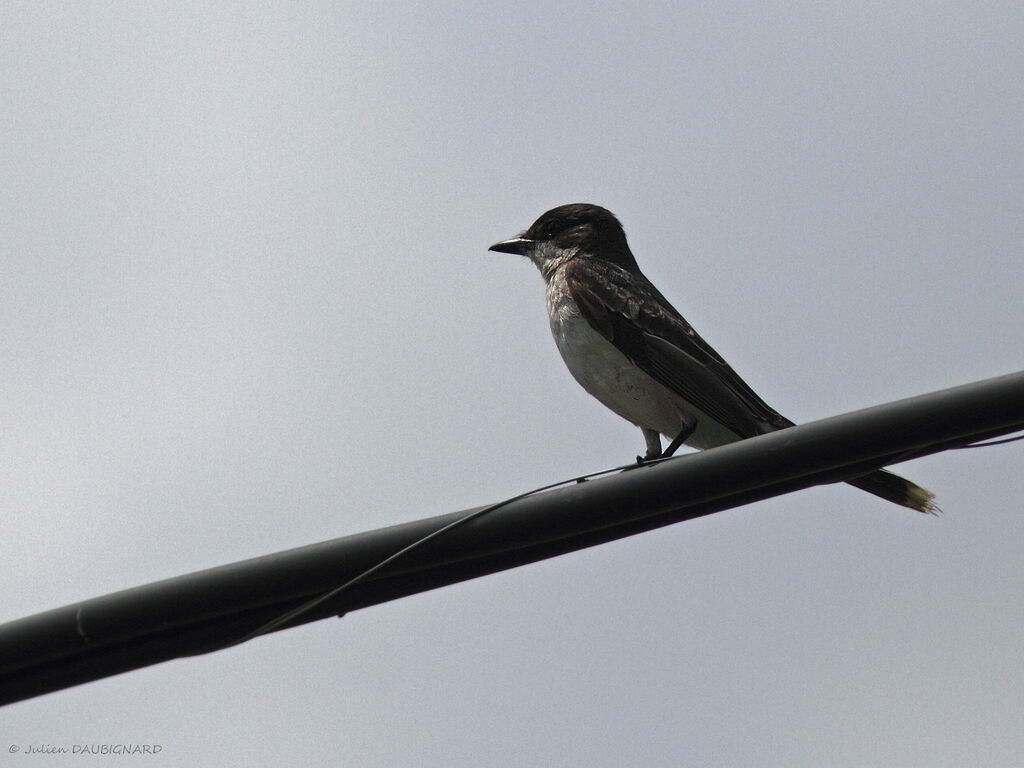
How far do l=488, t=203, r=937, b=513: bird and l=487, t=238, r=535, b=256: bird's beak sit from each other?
743 mm

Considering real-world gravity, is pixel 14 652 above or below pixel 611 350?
below

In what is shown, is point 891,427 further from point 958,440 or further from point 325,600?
point 325,600

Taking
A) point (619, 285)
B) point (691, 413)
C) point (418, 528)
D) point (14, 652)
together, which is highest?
point (619, 285)

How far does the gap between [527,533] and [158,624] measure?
41.2 inches

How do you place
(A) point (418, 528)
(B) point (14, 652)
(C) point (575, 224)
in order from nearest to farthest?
(B) point (14, 652), (A) point (418, 528), (C) point (575, 224)

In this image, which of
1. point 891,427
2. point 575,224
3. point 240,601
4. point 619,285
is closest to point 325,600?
point 240,601

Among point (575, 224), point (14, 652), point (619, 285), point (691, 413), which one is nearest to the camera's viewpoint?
point (14, 652)

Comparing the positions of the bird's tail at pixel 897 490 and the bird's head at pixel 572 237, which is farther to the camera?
the bird's head at pixel 572 237

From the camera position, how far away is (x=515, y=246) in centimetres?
966

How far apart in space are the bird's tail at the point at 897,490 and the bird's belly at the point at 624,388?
1004mm

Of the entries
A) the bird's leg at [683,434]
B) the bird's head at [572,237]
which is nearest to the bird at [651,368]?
the bird's leg at [683,434]

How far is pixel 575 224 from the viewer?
31.6 ft

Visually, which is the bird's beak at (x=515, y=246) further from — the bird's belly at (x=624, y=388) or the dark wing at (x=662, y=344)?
the bird's belly at (x=624, y=388)

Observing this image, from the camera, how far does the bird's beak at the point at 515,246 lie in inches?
380
